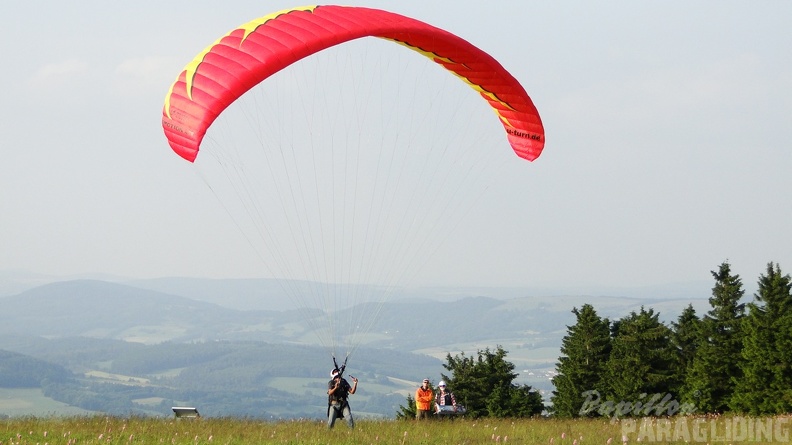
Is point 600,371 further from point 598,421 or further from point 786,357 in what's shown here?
point 598,421

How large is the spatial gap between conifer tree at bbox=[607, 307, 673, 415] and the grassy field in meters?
30.4

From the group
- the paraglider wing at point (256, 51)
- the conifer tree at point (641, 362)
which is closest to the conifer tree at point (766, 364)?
the conifer tree at point (641, 362)

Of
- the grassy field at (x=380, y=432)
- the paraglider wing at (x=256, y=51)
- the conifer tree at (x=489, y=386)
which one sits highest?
the paraglider wing at (x=256, y=51)

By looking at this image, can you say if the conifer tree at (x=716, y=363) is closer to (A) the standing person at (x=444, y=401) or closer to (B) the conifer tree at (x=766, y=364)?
(B) the conifer tree at (x=766, y=364)

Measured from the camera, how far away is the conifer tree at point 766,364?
4256cm

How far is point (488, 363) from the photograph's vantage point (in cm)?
6656

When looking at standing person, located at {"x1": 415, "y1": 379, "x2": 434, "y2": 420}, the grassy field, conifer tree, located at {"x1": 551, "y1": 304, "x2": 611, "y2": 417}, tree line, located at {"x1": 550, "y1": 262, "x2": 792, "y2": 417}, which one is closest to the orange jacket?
standing person, located at {"x1": 415, "y1": 379, "x2": 434, "y2": 420}

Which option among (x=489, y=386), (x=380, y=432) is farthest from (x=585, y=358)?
(x=380, y=432)

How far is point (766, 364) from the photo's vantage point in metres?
43.5

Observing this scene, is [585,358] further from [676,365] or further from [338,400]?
[338,400]

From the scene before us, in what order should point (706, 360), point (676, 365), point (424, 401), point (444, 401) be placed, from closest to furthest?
point (424, 401) → point (444, 401) → point (706, 360) → point (676, 365)

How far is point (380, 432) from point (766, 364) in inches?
1244

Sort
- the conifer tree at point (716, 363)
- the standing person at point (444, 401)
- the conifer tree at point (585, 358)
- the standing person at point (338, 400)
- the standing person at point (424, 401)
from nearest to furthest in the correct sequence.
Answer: the standing person at point (338, 400), the standing person at point (424, 401), the standing person at point (444, 401), the conifer tree at point (716, 363), the conifer tree at point (585, 358)

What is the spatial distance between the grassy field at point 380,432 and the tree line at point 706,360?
19.0 metres
